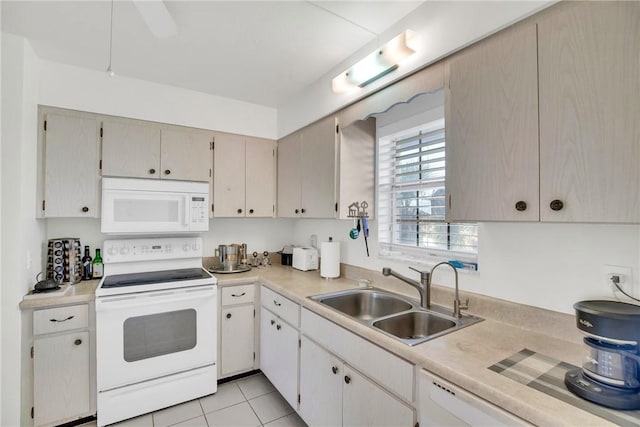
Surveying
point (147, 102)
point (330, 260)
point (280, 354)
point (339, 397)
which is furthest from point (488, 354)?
point (147, 102)

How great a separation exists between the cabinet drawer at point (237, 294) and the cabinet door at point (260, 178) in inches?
28.8

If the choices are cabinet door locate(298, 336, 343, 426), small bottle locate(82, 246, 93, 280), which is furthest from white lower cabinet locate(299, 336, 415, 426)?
small bottle locate(82, 246, 93, 280)

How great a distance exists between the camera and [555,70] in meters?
1.05

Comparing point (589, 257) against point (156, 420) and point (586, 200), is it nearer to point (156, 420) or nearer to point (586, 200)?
point (586, 200)

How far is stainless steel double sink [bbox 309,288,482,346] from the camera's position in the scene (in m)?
1.52

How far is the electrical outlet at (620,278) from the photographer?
112cm

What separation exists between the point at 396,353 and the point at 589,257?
2.90ft

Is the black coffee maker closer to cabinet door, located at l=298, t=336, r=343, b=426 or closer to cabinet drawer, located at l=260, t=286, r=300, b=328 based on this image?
cabinet door, located at l=298, t=336, r=343, b=426

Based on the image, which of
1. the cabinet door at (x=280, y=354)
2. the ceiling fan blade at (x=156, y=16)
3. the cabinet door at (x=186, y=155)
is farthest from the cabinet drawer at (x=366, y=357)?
the ceiling fan blade at (x=156, y=16)

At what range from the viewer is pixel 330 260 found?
245 centimetres

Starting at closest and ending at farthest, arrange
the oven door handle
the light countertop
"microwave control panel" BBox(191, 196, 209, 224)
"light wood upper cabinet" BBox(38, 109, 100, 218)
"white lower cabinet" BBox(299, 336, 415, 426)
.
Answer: the light countertop → "white lower cabinet" BBox(299, 336, 415, 426) → the oven door handle → "light wood upper cabinet" BBox(38, 109, 100, 218) → "microwave control panel" BBox(191, 196, 209, 224)

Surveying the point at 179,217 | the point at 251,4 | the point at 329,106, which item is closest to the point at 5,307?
the point at 179,217

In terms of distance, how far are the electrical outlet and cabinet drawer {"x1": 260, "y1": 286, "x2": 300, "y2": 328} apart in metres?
1.56

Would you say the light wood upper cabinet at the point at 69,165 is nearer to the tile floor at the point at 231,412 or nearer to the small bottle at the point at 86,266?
the small bottle at the point at 86,266
